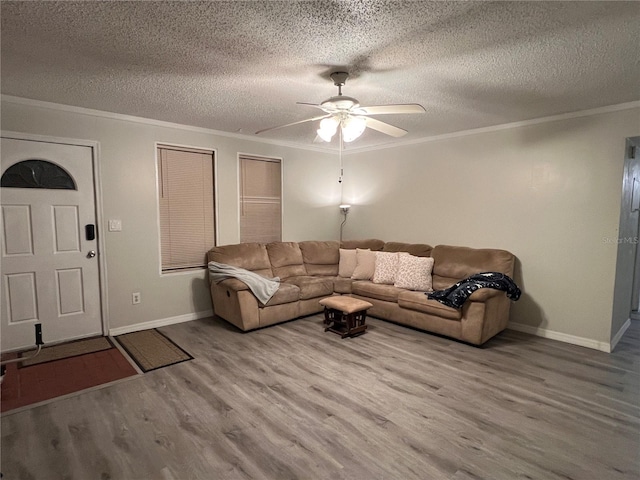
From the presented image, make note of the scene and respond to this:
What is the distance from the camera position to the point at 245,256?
14.8 feet

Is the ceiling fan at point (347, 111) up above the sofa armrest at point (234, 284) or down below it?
above

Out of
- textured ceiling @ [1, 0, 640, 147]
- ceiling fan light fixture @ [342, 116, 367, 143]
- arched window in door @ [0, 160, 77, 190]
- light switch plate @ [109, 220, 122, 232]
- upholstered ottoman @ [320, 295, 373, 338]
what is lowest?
upholstered ottoman @ [320, 295, 373, 338]

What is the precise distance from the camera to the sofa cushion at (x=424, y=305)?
11.5ft

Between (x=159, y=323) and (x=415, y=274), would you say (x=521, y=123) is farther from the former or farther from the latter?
(x=159, y=323)

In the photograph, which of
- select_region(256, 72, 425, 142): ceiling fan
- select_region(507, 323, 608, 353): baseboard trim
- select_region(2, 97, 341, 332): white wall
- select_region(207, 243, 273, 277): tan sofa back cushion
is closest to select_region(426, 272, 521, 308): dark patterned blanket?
select_region(507, 323, 608, 353): baseboard trim

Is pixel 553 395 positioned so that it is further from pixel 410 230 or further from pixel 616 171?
pixel 410 230

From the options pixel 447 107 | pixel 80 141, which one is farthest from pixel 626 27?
pixel 80 141

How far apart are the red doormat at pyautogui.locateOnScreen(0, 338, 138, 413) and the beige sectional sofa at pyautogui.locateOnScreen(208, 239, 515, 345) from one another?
126 centimetres

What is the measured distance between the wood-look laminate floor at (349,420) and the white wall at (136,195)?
1.16 m

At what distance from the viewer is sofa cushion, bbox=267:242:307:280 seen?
15.7 ft

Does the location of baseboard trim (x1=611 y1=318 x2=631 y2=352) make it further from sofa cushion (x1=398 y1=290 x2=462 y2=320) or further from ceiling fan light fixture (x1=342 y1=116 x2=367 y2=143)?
ceiling fan light fixture (x1=342 y1=116 x2=367 y2=143)

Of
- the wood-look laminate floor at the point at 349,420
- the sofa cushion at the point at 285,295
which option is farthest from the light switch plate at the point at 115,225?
the sofa cushion at the point at 285,295

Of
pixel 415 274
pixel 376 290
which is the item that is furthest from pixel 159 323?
pixel 415 274

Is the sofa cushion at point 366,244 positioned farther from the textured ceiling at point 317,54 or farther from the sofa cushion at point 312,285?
the textured ceiling at point 317,54
